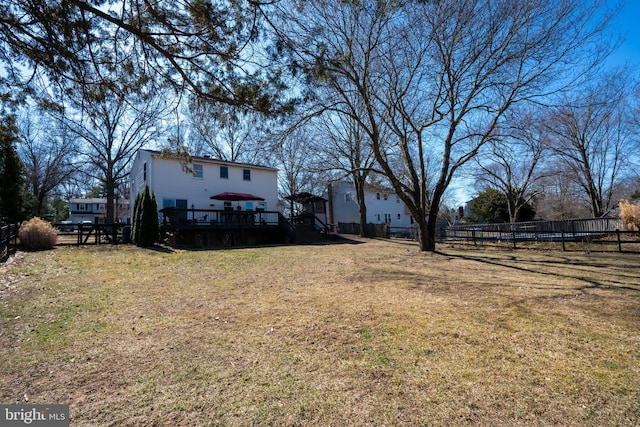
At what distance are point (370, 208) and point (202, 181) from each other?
20.4 meters

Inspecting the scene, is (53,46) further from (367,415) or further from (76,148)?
(76,148)

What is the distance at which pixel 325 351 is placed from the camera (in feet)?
11.1

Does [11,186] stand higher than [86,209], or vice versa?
[86,209]

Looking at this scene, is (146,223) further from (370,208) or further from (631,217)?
(370,208)

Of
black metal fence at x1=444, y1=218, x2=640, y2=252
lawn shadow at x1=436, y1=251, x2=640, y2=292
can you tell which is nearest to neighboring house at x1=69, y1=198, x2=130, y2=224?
black metal fence at x1=444, y1=218, x2=640, y2=252

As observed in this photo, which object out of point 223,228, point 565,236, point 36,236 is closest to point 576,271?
point 565,236

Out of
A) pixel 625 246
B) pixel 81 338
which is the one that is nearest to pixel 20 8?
pixel 81 338

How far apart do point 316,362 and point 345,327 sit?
3.42 ft

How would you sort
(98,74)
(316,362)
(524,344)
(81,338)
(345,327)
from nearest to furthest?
(316,362), (524,344), (81,338), (345,327), (98,74)

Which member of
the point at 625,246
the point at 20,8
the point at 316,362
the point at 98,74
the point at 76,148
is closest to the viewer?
the point at 316,362

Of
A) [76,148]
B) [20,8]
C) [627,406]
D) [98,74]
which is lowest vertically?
[627,406]

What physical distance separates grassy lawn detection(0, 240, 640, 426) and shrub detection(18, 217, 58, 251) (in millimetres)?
6425

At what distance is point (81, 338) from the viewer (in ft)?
12.3

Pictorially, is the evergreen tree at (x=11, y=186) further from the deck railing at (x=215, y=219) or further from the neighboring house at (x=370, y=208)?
the neighboring house at (x=370, y=208)
